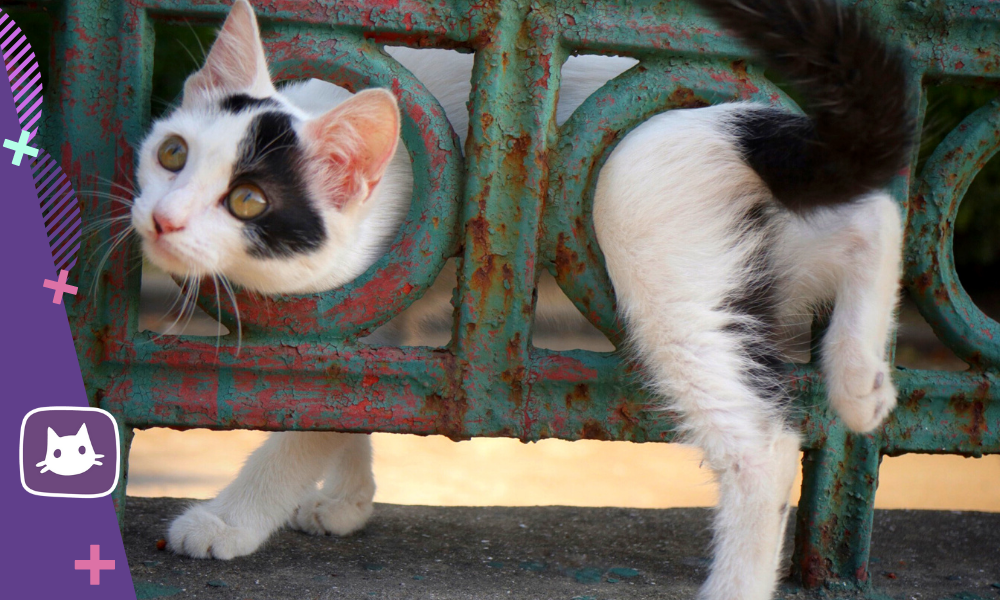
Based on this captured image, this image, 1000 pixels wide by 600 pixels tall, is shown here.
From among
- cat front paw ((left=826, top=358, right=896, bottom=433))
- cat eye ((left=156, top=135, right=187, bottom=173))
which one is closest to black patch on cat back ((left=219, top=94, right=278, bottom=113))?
cat eye ((left=156, top=135, right=187, bottom=173))

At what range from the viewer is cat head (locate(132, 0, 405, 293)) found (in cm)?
177

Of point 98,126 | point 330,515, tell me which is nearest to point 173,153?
point 98,126

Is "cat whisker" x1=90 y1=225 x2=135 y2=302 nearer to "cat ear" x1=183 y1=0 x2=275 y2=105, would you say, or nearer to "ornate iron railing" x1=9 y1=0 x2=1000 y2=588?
"ornate iron railing" x1=9 y1=0 x2=1000 y2=588

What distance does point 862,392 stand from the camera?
188cm

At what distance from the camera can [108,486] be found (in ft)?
5.48

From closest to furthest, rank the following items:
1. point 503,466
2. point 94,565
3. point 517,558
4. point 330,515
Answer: point 94,565 → point 517,558 → point 330,515 → point 503,466

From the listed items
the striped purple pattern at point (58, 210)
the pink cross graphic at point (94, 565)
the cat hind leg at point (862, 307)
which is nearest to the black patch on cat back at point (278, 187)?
the striped purple pattern at point (58, 210)

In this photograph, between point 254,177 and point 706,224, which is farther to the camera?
point 706,224

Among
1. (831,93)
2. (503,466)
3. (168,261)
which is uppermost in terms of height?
(831,93)

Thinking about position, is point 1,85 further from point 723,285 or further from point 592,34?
point 723,285

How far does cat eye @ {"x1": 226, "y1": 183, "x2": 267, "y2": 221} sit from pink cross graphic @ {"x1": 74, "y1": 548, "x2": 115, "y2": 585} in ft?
2.23

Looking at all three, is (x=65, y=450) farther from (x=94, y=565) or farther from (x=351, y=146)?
(x=351, y=146)

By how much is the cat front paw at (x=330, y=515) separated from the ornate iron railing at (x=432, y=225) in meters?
0.64

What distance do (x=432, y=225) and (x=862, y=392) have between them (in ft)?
3.18
